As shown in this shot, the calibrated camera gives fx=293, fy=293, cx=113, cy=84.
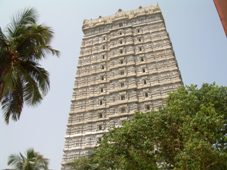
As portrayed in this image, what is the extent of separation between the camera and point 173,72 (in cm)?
4266

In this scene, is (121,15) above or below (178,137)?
above

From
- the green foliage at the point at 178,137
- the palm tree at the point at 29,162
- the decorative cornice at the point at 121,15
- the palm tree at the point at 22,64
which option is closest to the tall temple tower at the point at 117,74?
the decorative cornice at the point at 121,15

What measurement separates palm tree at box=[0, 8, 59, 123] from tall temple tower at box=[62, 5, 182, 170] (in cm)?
2580

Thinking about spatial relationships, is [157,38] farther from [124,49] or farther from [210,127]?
[210,127]

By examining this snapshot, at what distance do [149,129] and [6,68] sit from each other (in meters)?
8.78

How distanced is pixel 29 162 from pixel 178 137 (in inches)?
575

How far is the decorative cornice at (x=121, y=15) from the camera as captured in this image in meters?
52.3

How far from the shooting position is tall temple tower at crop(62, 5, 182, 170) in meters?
40.3

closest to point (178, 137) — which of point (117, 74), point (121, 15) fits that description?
point (117, 74)

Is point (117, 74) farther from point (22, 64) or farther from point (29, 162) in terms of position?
point (22, 64)

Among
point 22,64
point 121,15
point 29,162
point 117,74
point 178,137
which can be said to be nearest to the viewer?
point 22,64

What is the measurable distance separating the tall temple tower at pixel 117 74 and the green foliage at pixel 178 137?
20998 mm

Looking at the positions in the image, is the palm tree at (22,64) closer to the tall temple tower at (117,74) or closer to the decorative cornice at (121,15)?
the tall temple tower at (117,74)

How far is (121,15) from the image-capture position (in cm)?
5328
